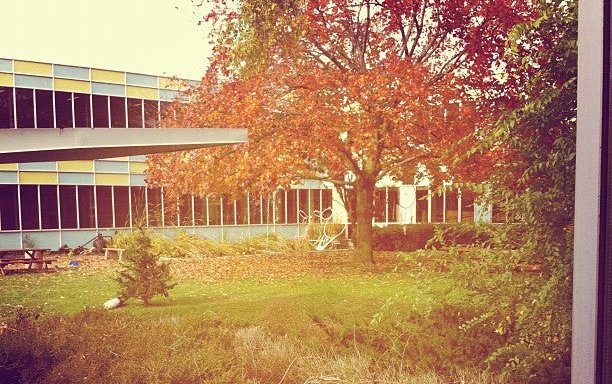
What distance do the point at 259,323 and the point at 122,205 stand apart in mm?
1167

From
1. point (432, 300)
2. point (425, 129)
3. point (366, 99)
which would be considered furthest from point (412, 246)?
point (366, 99)

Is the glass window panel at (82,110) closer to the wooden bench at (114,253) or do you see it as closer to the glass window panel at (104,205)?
the glass window panel at (104,205)

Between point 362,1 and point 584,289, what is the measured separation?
7.58ft

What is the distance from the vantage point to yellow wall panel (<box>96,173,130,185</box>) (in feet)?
Result: 11.4

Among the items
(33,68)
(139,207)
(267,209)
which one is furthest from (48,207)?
(267,209)

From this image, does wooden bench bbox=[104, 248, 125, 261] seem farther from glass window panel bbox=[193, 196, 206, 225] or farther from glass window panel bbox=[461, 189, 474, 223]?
glass window panel bbox=[461, 189, 474, 223]

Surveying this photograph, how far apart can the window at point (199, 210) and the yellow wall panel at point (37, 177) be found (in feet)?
2.94

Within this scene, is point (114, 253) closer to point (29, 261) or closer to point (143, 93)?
point (29, 261)

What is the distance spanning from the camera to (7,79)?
3414mm

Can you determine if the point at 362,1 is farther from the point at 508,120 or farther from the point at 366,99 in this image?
the point at 508,120

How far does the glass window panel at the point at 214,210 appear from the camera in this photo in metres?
3.53

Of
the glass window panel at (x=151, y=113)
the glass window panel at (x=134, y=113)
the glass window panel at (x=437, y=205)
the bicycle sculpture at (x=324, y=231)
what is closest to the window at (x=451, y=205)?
the glass window panel at (x=437, y=205)

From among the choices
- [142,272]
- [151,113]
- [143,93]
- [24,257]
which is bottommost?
[142,272]

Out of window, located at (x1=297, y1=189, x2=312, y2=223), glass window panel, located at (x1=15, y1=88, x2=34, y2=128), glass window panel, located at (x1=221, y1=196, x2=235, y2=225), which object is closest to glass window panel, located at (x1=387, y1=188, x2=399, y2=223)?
window, located at (x1=297, y1=189, x2=312, y2=223)
